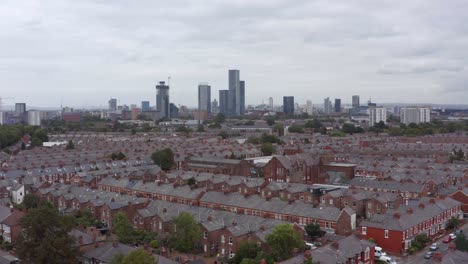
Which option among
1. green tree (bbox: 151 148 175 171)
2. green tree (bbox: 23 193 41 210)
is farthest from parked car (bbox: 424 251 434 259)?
green tree (bbox: 151 148 175 171)

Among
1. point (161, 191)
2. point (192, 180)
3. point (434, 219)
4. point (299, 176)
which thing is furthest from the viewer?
point (299, 176)

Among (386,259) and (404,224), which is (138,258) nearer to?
(386,259)

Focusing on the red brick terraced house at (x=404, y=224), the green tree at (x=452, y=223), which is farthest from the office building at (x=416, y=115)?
the red brick terraced house at (x=404, y=224)

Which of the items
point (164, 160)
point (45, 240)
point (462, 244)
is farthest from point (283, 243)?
point (164, 160)

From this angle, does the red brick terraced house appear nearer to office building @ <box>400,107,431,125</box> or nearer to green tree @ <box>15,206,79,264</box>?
green tree @ <box>15,206,79,264</box>

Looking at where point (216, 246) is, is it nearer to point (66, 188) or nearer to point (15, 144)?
point (66, 188)

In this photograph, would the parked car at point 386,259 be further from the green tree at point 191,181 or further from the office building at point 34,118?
the office building at point 34,118

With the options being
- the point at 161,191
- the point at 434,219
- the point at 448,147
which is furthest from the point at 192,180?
the point at 448,147
